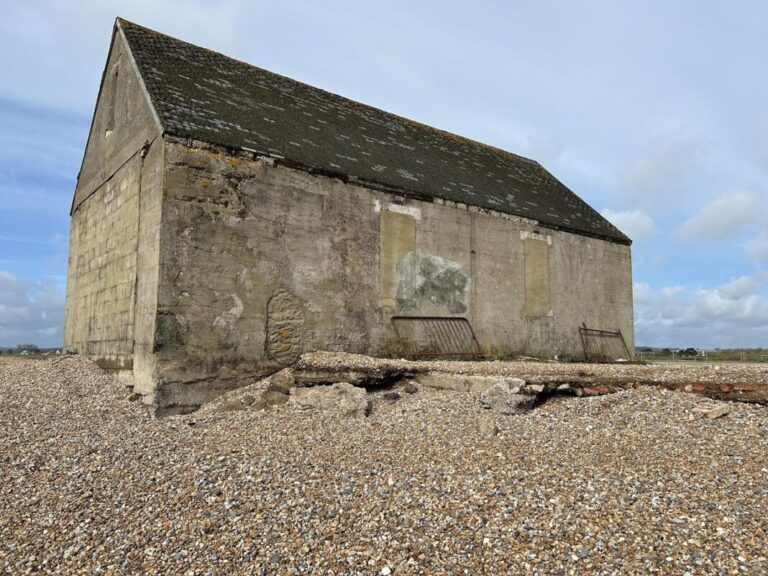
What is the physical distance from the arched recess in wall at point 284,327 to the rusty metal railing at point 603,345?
9340mm

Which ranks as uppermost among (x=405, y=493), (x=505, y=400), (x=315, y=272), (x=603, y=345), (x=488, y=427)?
(x=315, y=272)

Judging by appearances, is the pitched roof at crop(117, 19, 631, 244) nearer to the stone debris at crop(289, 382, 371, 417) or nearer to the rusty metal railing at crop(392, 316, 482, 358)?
the rusty metal railing at crop(392, 316, 482, 358)

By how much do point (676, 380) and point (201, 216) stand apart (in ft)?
25.8

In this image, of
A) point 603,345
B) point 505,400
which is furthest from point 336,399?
point 603,345

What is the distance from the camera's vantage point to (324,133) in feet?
44.5

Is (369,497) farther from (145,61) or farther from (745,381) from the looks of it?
(145,61)

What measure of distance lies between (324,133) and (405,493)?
10.0m

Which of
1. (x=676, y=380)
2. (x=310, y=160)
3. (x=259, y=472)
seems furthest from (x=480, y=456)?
(x=310, y=160)

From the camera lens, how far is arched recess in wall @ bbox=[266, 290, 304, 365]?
34.2ft

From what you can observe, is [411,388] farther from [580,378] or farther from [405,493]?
[405,493]

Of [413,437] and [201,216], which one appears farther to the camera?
[201,216]

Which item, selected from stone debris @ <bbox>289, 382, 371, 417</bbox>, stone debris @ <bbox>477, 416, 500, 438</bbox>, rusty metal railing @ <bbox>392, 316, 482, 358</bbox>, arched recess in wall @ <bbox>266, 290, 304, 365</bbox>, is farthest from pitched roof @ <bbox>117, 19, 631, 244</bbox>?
stone debris @ <bbox>477, 416, 500, 438</bbox>

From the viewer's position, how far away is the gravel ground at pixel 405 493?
4402mm

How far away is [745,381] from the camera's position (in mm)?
7676
